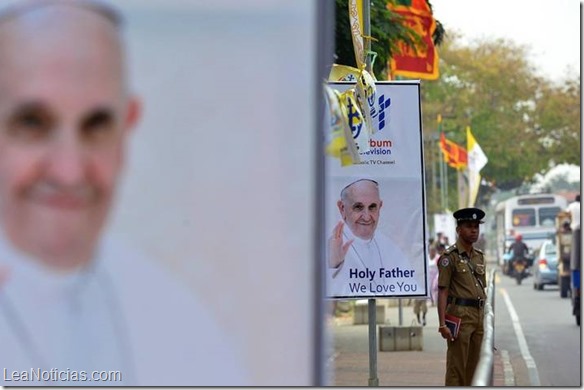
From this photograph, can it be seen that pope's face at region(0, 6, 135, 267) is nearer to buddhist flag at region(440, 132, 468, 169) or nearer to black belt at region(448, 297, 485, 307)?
black belt at region(448, 297, 485, 307)

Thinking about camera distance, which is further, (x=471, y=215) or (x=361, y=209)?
(x=361, y=209)

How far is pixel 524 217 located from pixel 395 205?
153ft

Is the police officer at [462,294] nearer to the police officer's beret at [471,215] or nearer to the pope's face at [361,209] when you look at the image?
the police officer's beret at [471,215]

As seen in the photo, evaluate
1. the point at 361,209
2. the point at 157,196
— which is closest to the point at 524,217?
the point at 361,209

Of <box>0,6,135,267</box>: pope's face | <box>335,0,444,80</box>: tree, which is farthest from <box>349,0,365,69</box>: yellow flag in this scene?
<box>0,6,135,267</box>: pope's face

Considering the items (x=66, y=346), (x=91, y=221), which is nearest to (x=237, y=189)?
(x=91, y=221)

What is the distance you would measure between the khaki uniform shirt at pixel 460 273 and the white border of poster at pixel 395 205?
3.30ft

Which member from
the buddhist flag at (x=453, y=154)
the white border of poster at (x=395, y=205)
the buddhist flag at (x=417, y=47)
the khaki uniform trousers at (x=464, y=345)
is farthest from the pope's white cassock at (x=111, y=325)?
the buddhist flag at (x=453, y=154)

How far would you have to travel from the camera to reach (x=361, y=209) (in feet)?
38.0

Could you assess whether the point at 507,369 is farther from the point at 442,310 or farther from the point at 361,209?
the point at 442,310

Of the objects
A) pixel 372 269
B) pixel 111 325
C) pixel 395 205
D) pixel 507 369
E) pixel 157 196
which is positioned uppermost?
pixel 395 205

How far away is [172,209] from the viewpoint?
163 inches

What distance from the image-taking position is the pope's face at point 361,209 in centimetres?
1150

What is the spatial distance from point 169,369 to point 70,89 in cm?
100
